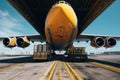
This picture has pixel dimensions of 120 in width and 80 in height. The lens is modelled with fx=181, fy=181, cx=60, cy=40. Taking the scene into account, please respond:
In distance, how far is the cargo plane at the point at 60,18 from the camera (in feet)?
67.8

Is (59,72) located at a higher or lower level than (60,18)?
lower

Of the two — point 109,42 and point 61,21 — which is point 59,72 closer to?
point 61,21

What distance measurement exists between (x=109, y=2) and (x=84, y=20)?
41.9ft

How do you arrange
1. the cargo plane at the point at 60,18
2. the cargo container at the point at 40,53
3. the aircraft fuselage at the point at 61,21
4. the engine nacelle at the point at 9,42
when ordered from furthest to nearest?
the engine nacelle at the point at 9,42, the cargo container at the point at 40,53, the cargo plane at the point at 60,18, the aircraft fuselage at the point at 61,21

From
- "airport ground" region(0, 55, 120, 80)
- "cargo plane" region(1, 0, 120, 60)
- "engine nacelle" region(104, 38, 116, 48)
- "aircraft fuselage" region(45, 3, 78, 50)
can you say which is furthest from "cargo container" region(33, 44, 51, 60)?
"engine nacelle" region(104, 38, 116, 48)

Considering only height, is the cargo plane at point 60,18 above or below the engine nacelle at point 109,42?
above

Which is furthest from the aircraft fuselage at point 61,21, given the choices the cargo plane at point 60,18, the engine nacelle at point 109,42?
the engine nacelle at point 109,42

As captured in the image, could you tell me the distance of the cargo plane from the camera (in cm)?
2067

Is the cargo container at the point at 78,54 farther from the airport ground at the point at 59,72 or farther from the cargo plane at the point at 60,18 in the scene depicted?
the airport ground at the point at 59,72

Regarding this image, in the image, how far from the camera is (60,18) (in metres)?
20.3

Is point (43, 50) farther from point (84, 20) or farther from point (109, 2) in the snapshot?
point (84, 20)

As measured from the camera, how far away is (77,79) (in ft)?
33.2

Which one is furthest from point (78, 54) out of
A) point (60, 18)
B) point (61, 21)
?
point (60, 18)

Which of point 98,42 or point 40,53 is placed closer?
point 40,53
